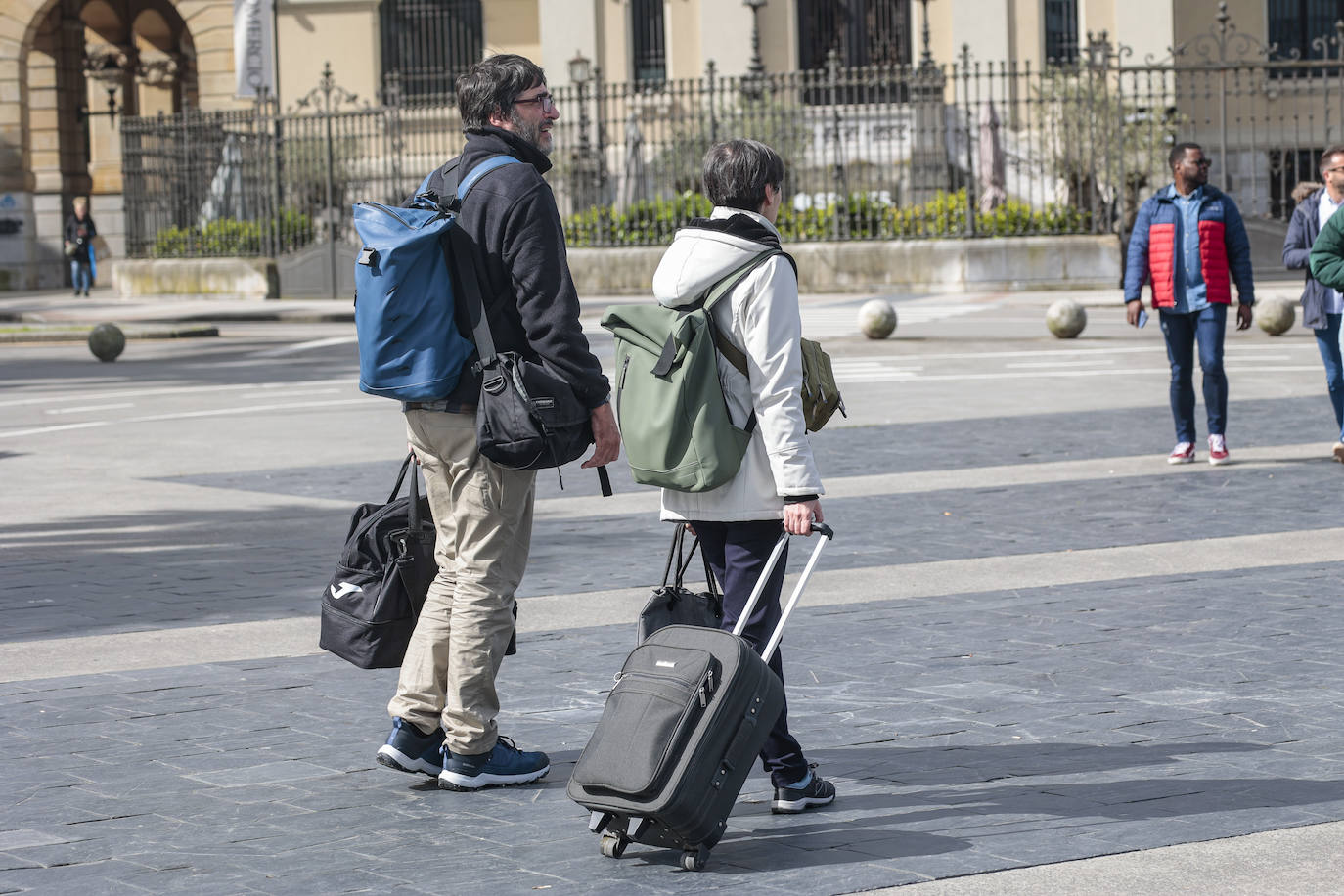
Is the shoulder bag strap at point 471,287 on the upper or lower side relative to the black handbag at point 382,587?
upper

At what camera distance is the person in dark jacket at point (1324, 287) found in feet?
34.5

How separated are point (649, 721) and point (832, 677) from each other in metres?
1.90

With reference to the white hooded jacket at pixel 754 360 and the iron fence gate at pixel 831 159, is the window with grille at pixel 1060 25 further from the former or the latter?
the white hooded jacket at pixel 754 360

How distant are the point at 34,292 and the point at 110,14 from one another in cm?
1021

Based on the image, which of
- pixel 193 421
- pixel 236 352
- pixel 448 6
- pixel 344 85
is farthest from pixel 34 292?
pixel 193 421

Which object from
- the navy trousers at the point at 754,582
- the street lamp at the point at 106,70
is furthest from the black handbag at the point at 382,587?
the street lamp at the point at 106,70

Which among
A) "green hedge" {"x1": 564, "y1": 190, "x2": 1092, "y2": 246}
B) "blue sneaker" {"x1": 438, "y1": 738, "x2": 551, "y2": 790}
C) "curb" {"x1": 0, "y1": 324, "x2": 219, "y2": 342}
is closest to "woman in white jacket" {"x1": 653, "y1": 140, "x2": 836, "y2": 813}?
"blue sneaker" {"x1": 438, "y1": 738, "x2": 551, "y2": 790}

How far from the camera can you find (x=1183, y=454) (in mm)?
10648

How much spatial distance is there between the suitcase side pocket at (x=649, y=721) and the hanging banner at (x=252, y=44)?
35.9m

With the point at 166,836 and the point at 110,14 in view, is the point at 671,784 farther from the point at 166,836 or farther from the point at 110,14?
the point at 110,14

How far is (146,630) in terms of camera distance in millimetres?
6988

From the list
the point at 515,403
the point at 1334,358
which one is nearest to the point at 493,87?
the point at 515,403

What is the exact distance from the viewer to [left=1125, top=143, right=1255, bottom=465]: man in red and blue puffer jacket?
10516 mm

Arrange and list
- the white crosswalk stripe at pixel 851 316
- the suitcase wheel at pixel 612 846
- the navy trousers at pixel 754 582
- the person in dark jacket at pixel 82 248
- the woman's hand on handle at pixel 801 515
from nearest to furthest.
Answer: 1. the suitcase wheel at pixel 612 846
2. the woman's hand on handle at pixel 801 515
3. the navy trousers at pixel 754 582
4. the white crosswalk stripe at pixel 851 316
5. the person in dark jacket at pixel 82 248
